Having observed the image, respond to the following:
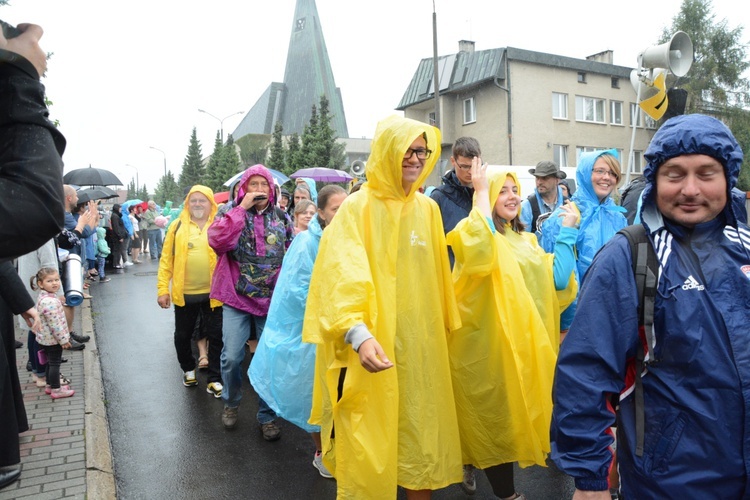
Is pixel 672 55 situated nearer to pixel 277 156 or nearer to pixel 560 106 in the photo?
pixel 560 106

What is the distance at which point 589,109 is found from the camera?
34.7 meters

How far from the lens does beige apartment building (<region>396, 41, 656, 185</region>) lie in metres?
31.7

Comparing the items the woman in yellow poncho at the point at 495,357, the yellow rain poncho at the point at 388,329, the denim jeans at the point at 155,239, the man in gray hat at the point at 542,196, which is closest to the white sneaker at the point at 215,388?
the yellow rain poncho at the point at 388,329

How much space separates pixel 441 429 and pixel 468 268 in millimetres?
890

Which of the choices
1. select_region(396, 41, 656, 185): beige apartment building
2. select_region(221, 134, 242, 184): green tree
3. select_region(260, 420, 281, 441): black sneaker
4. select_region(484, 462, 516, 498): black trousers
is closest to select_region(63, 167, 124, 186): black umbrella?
select_region(260, 420, 281, 441): black sneaker

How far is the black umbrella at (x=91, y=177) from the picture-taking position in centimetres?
1424

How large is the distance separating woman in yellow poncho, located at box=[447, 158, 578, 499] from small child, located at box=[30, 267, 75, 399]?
4052 mm

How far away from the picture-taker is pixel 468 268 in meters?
3.25

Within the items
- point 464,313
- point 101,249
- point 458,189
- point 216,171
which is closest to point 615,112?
point 101,249

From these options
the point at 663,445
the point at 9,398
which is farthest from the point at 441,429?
the point at 9,398

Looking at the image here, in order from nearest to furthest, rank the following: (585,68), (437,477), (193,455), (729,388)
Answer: (729,388), (437,477), (193,455), (585,68)

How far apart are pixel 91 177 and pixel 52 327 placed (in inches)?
Answer: 412

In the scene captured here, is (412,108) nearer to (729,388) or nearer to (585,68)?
(585,68)

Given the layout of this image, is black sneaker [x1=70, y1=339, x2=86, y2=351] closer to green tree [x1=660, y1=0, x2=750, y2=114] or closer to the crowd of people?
the crowd of people
